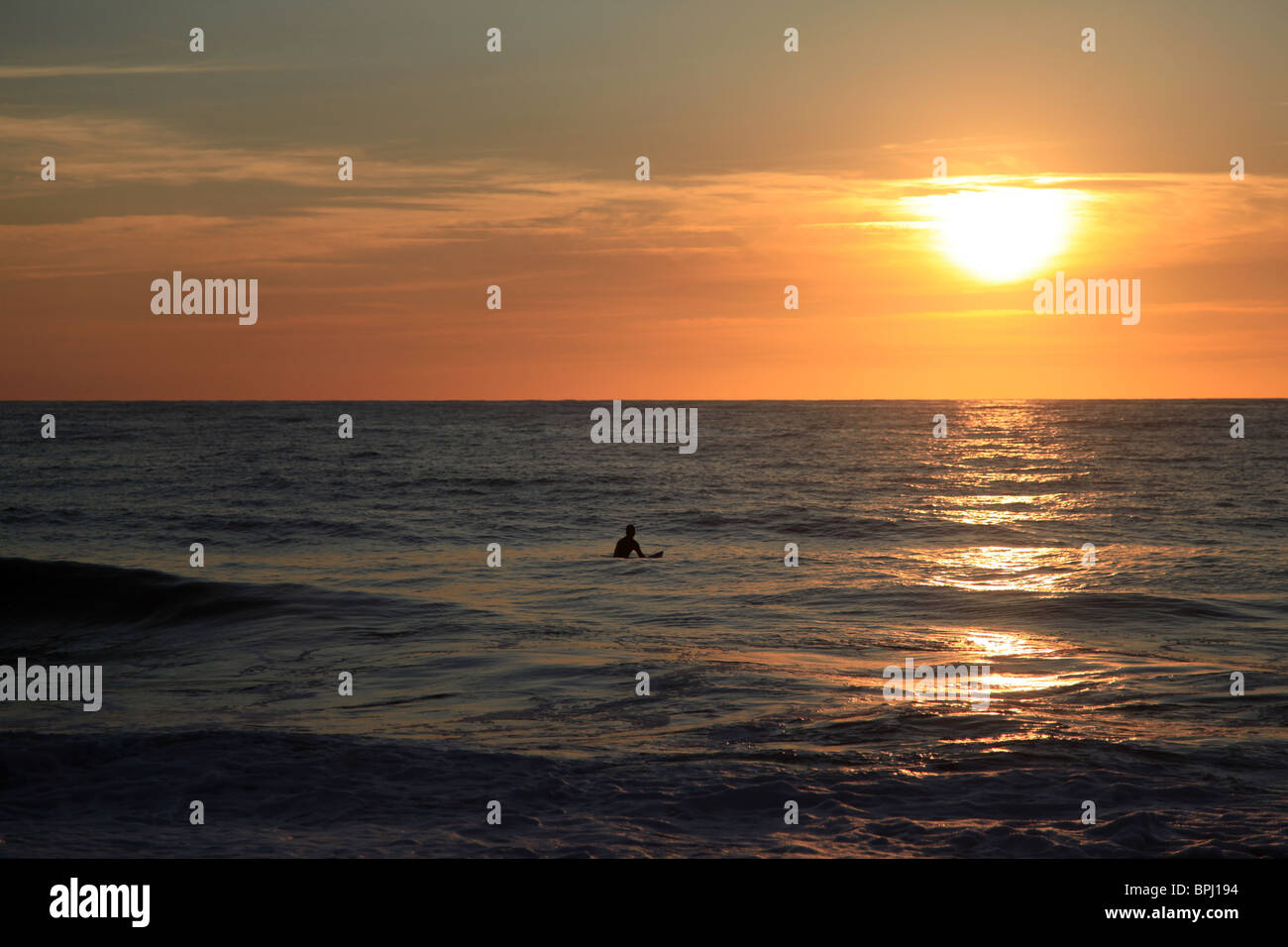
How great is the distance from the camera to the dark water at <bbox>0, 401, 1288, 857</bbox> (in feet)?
26.6

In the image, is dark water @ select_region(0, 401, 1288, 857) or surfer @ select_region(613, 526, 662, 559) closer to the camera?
dark water @ select_region(0, 401, 1288, 857)

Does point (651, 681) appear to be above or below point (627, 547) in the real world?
below

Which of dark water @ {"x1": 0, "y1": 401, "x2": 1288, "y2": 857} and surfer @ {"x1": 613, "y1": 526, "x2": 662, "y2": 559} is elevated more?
surfer @ {"x1": 613, "y1": 526, "x2": 662, "y2": 559}

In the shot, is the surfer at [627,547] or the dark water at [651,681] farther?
the surfer at [627,547]

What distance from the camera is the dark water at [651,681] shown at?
8109mm

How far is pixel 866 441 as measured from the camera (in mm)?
91250

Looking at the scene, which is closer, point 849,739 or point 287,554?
point 849,739

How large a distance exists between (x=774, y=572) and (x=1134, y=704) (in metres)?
12.3

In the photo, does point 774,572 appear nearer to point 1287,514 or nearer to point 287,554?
point 287,554

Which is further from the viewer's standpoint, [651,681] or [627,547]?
[627,547]

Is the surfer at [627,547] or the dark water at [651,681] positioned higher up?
the surfer at [627,547]

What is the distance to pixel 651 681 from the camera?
1309cm

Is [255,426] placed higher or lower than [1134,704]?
higher
